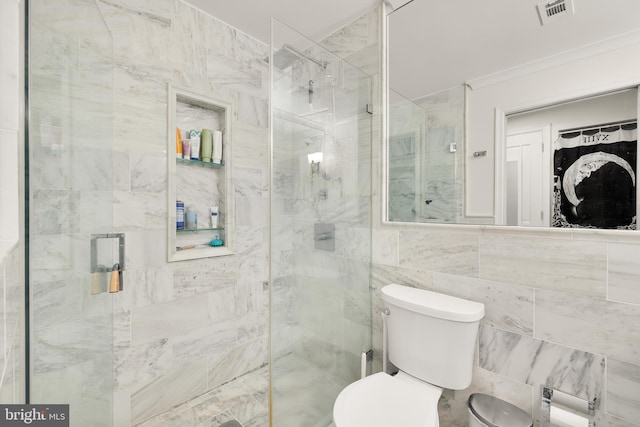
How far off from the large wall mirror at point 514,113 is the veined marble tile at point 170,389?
158cm

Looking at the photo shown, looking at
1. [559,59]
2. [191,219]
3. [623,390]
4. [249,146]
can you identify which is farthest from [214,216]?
[623,390]

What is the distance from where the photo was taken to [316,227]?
1415 mm

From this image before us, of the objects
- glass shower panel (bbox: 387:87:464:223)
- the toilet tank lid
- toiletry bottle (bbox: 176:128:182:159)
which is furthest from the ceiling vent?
toiletry bottle (bbox: 176:128:182:159)

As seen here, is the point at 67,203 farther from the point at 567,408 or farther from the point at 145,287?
the point at 567,408

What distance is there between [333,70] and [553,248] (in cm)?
131

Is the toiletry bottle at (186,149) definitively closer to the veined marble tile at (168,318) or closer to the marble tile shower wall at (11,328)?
the veined marble tile at (168,318)

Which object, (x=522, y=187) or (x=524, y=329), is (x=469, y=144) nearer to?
(x=522, y=187)

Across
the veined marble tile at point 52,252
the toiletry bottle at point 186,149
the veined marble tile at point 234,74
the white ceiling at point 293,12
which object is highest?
the white ceiling at point 293,12

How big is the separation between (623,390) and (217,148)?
2.27m

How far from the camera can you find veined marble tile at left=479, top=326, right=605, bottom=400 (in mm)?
1067

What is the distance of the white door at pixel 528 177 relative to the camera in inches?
45.9

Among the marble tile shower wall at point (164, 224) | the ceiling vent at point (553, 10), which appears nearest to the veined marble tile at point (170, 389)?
the marble tile shower wall at point (164, 224)

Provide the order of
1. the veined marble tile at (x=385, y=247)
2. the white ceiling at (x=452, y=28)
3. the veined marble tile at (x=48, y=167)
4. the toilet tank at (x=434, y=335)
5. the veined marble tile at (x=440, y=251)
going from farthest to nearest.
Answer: the veined marble tile at (x=385, y=247) < the veined marble tile at (x=440, y=251) < the toilet tank at (x=434, y=335) < the white ceiling at (x=452, y=28) < the veined marble tile at (x=48, y=167)

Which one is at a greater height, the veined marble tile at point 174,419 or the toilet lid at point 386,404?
the toilet lid at point 386,404
